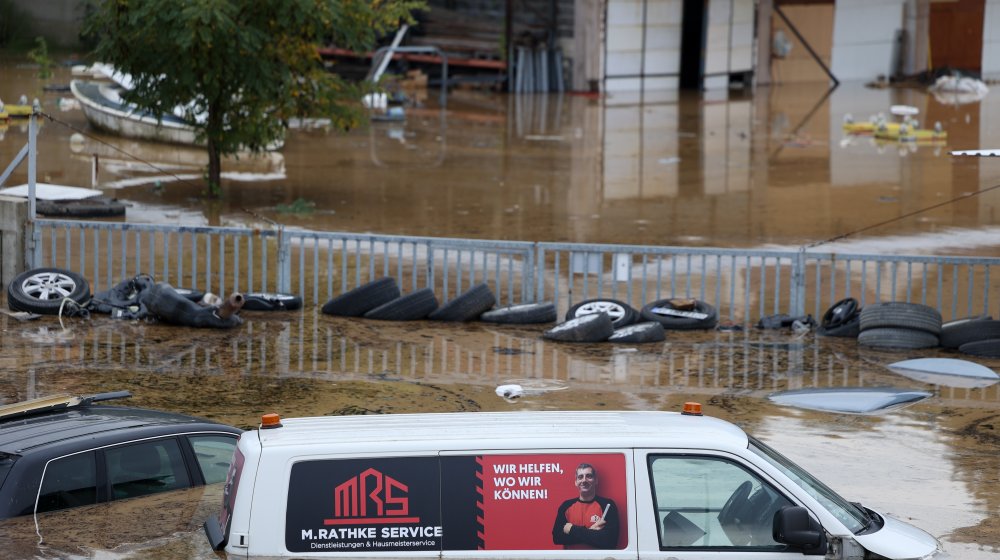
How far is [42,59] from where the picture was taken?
40.2m

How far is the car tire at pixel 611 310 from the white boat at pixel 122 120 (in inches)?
629

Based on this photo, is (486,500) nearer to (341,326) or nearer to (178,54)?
(341,326)

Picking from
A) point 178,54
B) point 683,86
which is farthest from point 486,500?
point 683,86

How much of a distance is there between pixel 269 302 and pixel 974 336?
784 centimetres

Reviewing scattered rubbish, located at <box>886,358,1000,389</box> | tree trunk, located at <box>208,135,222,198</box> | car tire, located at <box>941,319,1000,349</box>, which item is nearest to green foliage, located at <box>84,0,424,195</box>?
tree trunk, located at <box>208,135,222,198</box>

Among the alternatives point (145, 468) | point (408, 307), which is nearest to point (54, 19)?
point (408, 307)

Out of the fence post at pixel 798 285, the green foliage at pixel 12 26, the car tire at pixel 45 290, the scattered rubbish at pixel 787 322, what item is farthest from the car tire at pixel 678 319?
the green foliage at pixel 12 26

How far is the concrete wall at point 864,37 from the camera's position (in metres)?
51.1

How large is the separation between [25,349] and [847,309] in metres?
8.82

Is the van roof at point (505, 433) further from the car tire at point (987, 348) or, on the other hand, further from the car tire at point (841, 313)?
the car tire at point (841, 313)

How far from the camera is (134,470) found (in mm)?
7395

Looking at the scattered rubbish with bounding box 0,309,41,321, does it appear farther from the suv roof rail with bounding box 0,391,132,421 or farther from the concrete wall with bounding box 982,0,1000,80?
the concrete wall with bounding box 982,0,1000,80

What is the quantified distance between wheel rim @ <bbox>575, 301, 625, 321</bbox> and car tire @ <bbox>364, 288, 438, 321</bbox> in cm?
170

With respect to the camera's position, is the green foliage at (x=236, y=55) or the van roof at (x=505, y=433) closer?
the van roof at (x=505, y=433)
